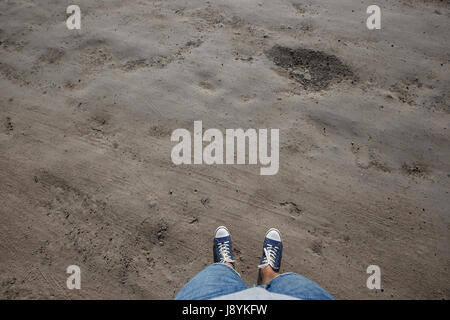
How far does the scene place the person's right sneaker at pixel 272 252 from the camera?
2.10 metres

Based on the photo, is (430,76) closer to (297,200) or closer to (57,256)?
(297,200)

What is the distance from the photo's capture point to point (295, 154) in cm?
254

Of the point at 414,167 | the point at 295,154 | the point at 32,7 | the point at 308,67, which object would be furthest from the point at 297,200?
the point at 32,7

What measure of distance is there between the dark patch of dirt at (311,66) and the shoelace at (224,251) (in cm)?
184

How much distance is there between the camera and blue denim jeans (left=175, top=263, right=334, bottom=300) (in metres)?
1.62

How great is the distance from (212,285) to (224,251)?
445mm

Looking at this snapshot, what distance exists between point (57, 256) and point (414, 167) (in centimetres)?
320

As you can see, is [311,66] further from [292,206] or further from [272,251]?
[272,251]

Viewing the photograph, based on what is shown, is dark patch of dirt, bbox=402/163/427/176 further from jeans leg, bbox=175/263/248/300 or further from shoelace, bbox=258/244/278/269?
jeans leg, bbox=175/263/248/300

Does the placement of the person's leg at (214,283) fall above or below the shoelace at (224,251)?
above

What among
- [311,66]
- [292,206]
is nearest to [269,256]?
[292,206]

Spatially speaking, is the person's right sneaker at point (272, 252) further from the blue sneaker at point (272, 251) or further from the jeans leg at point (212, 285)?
the jeans leg at point (212, 285)

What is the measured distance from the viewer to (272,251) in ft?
6.93

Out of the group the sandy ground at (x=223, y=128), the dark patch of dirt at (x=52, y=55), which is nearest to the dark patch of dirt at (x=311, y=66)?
the sandy ground at (x=223, y=128)
